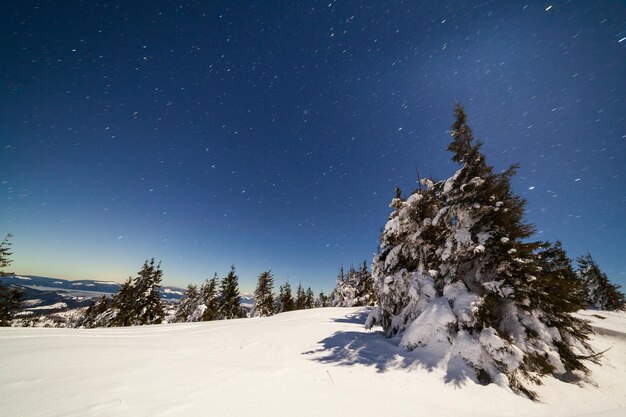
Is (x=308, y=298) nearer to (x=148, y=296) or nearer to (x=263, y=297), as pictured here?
(x=263, y=297)

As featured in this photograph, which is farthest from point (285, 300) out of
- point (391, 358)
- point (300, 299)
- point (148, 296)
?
point (391, 358)

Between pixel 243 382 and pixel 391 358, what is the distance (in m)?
5.51

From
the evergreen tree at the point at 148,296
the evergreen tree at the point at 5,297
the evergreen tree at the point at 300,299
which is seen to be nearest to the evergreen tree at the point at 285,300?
the evergreen tree at the point at 300,299

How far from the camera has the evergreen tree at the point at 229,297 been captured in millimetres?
37909

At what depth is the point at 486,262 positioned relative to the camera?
367 inches

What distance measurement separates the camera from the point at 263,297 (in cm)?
4097

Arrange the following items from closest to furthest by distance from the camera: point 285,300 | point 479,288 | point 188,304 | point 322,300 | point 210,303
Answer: point 479,288 < point 210,303 < point 188,304 < point 285,300 < point 322,300

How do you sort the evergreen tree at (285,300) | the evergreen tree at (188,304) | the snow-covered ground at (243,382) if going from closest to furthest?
the snow-covered ground at (243,382) → the evergreen tree at (188,304) → the evergreen tree at (285,300)

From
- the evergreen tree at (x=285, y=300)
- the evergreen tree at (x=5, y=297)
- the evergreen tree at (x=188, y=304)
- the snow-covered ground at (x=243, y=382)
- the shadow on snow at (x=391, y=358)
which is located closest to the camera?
the snow-covered ground at (x=243, y=382)

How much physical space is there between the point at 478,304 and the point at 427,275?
8.60 ft

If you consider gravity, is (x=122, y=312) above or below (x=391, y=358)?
below

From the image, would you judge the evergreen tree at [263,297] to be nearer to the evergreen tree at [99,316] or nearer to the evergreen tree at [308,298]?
the evergreen tree at [99,316]

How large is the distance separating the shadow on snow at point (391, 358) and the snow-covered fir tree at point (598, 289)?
1601 inches

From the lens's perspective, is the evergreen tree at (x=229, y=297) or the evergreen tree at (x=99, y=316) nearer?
the evergreen tree at (x=99, y=316)
